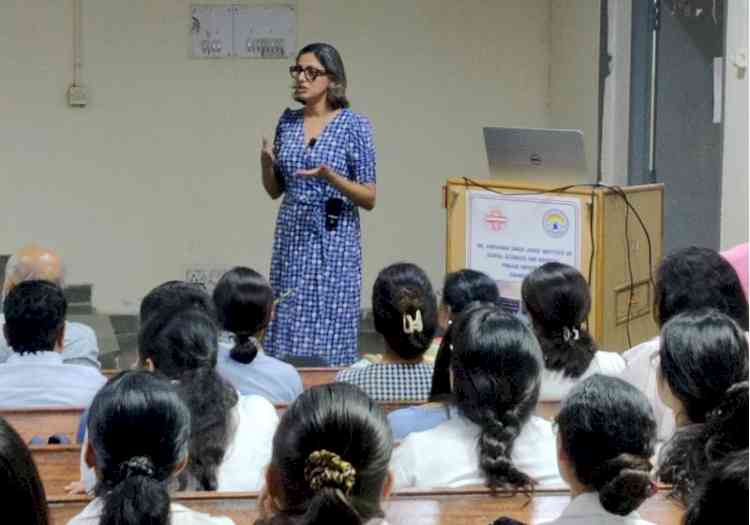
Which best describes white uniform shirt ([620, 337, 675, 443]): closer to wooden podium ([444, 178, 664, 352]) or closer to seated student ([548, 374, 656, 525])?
seated student ([548, 374, 656, 525])

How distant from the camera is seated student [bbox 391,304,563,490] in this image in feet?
8.64

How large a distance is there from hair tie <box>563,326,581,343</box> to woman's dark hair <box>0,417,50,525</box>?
92.4 inches

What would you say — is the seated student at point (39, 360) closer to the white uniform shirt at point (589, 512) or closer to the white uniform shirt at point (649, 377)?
the white uniform shirt at point (649, 377)

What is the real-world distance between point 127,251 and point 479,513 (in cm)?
570

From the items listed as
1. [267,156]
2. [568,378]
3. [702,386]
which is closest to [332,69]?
[267,156]

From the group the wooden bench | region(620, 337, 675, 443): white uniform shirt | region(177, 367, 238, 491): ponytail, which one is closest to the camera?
the wooden bench

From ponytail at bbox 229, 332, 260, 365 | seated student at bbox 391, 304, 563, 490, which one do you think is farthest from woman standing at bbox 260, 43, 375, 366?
seated student at bbox 391, 304, 563, 490

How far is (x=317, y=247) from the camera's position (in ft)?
16.6

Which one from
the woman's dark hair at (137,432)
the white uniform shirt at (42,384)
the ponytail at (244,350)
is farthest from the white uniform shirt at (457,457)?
the white uniform shirt at (42,384)

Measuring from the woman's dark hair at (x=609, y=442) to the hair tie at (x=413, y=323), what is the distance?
1.41m

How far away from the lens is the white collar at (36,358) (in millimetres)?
3594

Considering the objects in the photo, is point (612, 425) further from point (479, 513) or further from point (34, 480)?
point (34, 480)

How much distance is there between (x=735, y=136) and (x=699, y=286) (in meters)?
2.02

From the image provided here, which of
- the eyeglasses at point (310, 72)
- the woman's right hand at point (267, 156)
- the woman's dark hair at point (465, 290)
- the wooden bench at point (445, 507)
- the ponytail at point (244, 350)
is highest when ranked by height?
the eyeglasses at point (310, 72)
